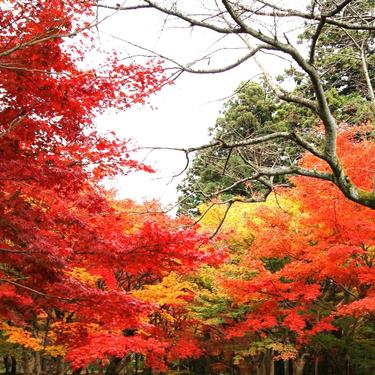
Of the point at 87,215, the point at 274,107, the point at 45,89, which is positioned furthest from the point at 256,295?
the point at 274,107

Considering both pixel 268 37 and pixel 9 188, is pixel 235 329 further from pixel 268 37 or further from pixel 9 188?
pixel 268 37

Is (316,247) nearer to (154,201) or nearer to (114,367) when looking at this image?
(154,201)

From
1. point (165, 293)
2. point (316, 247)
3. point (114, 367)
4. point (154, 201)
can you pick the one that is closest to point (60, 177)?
point (154, 201)

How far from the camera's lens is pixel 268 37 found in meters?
4.74

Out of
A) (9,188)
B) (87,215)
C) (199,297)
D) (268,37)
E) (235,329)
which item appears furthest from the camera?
(199,297)

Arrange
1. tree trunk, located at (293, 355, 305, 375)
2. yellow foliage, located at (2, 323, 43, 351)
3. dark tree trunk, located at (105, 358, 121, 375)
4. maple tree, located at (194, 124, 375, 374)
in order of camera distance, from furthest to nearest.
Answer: dark tree trunk, located at (105, 358, 121, 375)
tree trunk, located at (293, 355, 305, 375)
yellow foliage, located at (2, 323, 43, 351)
maple tree, located at (194, 124, 375, 374)

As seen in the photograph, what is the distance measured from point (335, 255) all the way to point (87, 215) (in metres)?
6.16

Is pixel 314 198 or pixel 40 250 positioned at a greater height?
pixel 314 198

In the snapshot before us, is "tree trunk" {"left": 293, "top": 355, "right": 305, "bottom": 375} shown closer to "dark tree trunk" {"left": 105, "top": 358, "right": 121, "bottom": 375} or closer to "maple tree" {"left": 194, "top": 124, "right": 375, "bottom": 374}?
"maple tree" {"left": 194, "top": 124, "right": 375, "bottom": 374}

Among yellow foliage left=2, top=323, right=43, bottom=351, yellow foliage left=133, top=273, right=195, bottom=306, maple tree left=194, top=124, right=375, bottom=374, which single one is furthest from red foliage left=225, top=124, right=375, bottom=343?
yellow foliage left=2, top=323, right=43, bottom=351

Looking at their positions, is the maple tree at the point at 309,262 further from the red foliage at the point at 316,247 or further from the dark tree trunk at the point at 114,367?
the dark tree trunk at the point at 114,367

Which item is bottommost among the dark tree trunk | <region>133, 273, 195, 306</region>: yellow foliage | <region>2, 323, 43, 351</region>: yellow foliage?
the dark tree trunk

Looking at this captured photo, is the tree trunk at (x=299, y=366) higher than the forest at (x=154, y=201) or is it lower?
lower

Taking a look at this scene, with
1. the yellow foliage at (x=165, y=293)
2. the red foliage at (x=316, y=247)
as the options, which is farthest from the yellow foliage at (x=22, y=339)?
the red foliage at (x=316, y=247)
